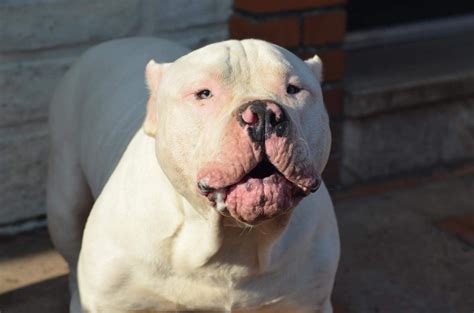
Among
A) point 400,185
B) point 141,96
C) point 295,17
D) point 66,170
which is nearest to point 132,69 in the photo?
point 141,96

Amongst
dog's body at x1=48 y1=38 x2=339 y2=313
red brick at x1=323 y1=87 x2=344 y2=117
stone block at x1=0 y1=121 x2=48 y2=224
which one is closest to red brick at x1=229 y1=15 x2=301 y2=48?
red brick at x1=323 y1=87 x2=344 y2=117

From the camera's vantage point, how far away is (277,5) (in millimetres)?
4902

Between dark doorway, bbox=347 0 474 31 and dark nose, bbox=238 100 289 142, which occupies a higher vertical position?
dark nose, bbox=238 100 289 142

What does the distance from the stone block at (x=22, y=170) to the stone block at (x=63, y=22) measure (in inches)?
15.1

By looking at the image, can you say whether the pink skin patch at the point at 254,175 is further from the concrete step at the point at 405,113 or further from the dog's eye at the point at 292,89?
the concrete step at the point at 405,113

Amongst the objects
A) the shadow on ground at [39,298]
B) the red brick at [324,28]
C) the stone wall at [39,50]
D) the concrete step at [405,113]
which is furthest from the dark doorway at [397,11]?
the shadow on ground at [39,298]

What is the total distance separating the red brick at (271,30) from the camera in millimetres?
4902

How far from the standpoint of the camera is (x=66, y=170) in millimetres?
3994

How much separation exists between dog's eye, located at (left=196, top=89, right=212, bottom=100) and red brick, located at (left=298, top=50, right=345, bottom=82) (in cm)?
230

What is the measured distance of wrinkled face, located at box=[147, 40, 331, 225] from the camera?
8.64ft

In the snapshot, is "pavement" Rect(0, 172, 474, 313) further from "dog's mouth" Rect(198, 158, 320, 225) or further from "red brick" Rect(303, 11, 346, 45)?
"dog's mouth" Rect(198, 158, 320, 225)

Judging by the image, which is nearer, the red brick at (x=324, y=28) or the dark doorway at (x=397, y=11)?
the red brick at (x=324, y=28)

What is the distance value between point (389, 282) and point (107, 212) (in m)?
1.57

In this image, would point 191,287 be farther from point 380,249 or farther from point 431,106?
point 431,106
